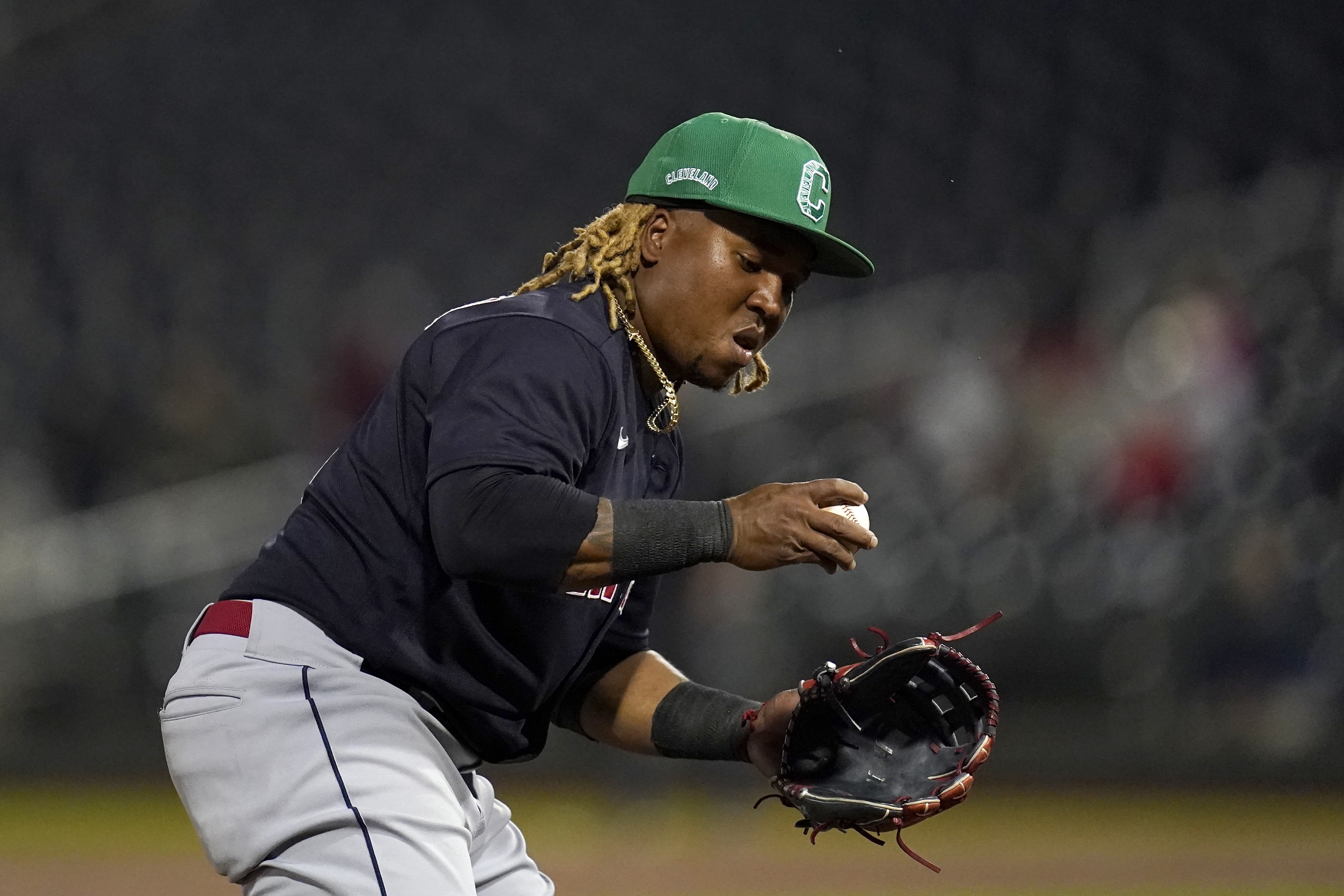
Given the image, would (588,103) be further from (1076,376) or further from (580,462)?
(580,462)

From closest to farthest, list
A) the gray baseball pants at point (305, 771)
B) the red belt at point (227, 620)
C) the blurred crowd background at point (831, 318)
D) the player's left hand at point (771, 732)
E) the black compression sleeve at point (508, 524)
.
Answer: the black compression sleeve at point (508, 524) → the gray baseball pants at point (305, 771) → the red belt at point (227, 620) → the player's left hand at point (771, 732) → the blurred crowd background at point (831, 318)

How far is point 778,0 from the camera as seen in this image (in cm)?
887

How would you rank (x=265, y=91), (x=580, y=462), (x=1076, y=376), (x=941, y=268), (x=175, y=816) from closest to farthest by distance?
(x=580, y=462) < (x=175, y=816) < (x=1076, y=376) < (x=941, y=268) < (x=265, y=91)

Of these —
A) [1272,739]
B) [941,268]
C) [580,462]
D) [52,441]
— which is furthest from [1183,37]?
[580,462]

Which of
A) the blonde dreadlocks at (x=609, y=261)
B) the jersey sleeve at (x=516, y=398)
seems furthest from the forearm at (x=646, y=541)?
the blonde dreadlocks at (x=609, y=261)

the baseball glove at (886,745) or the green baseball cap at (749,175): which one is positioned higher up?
the green baseball cap at (749,175)

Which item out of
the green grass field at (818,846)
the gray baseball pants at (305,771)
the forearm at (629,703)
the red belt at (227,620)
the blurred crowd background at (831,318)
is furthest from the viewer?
the blurred crowd background at (831,318)

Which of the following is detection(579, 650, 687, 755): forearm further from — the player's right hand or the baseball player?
the player's right hand

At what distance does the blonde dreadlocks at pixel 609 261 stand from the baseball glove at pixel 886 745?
0.58 meters

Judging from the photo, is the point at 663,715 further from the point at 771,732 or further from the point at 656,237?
the point at 656,237

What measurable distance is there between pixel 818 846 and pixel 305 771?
377 cm

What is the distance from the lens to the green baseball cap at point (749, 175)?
7.55 ft

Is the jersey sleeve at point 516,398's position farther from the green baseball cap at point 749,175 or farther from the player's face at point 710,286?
the green baseball cap at point 749,175

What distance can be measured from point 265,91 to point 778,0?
3099 mm
